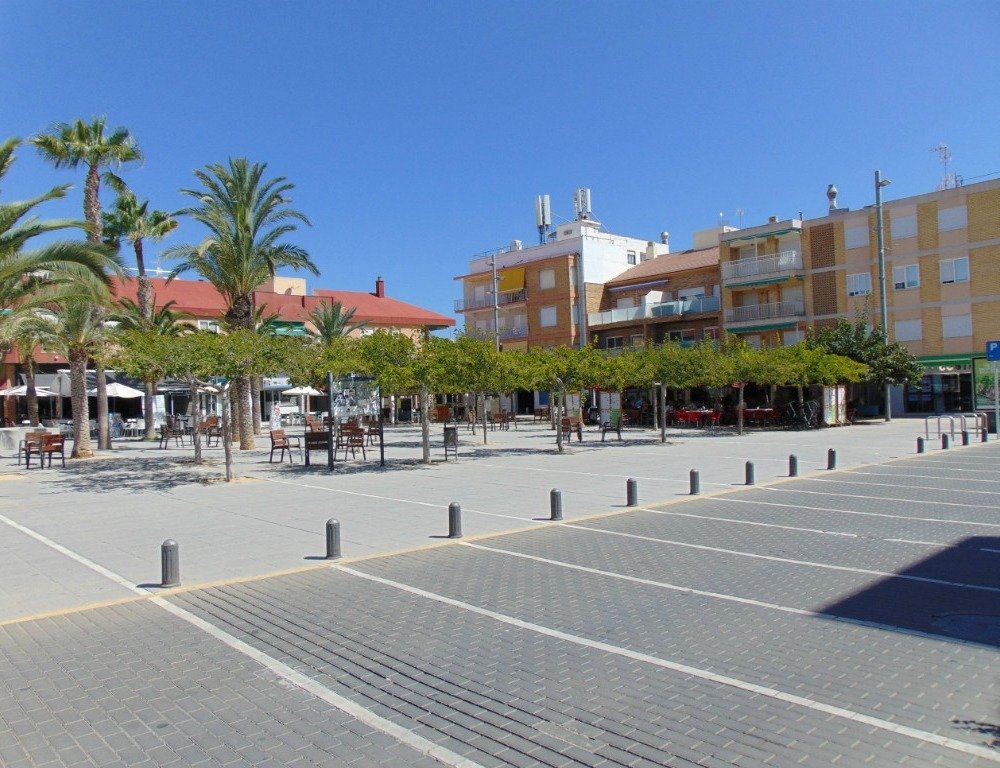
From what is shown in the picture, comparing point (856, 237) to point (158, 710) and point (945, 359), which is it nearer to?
point (945, 359)

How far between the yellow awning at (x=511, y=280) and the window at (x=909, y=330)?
27.8m

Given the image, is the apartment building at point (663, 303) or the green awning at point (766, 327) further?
the apartment building at point (663, 303)

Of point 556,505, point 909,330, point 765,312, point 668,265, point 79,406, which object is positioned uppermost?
point 668,265

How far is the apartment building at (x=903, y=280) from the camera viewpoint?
4197cm

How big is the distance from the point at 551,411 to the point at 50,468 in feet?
85.9

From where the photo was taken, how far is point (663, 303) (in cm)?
5488

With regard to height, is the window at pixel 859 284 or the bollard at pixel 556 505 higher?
the window at pixel 859 284

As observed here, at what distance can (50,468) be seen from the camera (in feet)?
71.6

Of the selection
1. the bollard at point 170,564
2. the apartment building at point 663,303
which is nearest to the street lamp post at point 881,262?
the apartment building at point 663,303

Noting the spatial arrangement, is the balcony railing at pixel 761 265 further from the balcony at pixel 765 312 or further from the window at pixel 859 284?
the window at pixel 859 284

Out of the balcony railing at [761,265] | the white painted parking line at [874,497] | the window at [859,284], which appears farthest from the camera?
the balcony railing at [761,265]

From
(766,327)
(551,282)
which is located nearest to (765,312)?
(766,327)

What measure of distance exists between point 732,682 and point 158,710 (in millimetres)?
3751

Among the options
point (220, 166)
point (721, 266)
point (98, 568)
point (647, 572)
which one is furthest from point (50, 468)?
point (721, 266)
